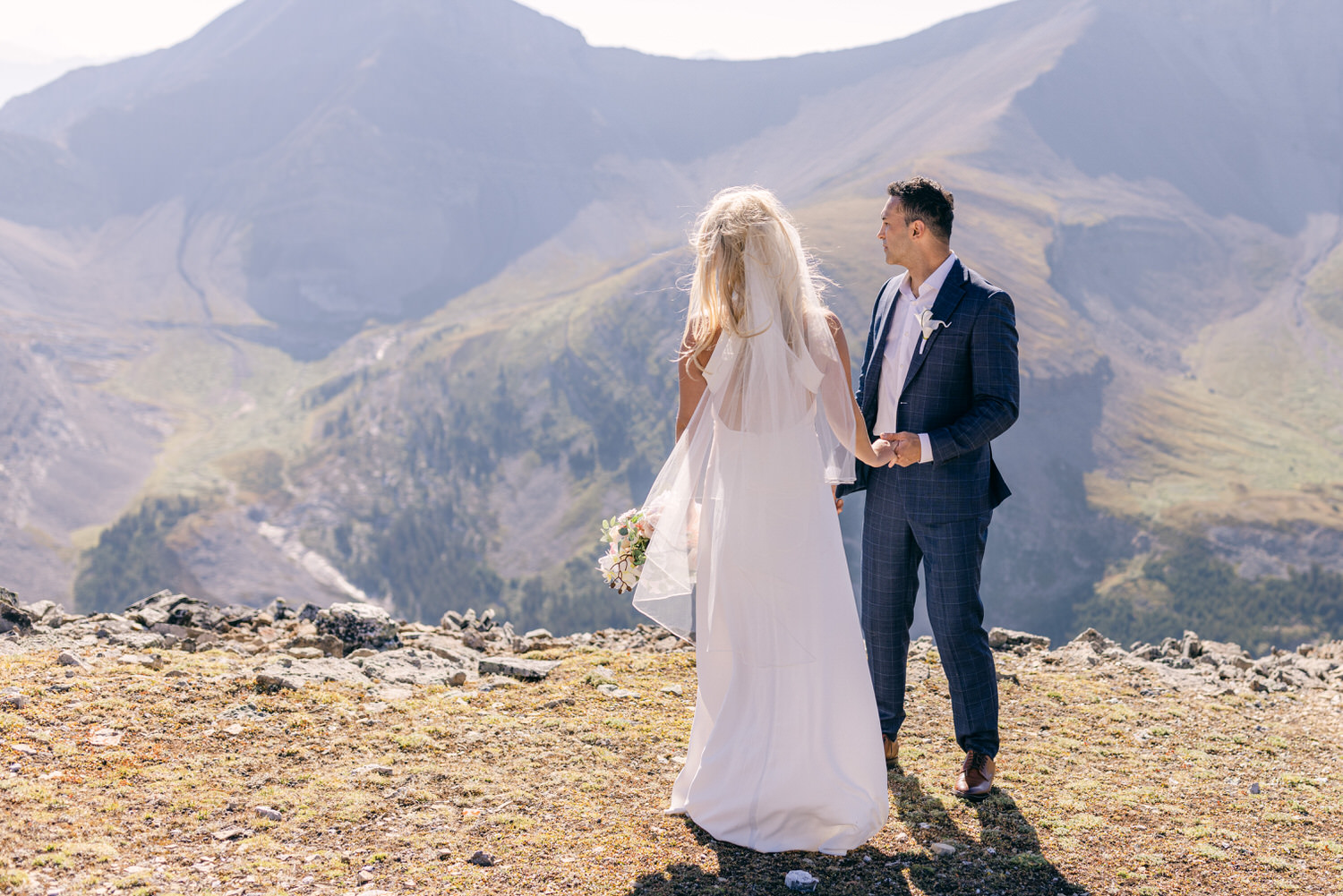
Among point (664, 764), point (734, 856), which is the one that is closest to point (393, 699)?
point (664, 764)

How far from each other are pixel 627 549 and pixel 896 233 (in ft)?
8.34

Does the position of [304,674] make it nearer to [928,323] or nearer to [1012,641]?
[928,323]

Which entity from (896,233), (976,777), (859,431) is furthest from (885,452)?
(976,777)

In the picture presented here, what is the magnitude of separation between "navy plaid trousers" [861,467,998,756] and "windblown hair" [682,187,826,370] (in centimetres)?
141

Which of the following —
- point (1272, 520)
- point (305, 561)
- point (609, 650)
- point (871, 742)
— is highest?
point (871, 742)

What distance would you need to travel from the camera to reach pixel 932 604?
5734 millimetres

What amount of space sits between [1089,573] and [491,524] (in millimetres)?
105734

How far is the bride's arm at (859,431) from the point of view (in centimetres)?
518

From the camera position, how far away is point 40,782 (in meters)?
5.33

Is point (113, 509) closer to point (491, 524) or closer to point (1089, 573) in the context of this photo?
point (491, 524)

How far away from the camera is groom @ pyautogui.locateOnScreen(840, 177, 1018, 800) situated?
554 centimetres

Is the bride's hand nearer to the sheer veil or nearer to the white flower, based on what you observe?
the sheer veil

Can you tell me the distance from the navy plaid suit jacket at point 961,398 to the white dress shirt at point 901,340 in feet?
0.21

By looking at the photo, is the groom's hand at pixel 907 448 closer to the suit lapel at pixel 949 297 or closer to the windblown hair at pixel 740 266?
the suit lapel at pixel 949 297
